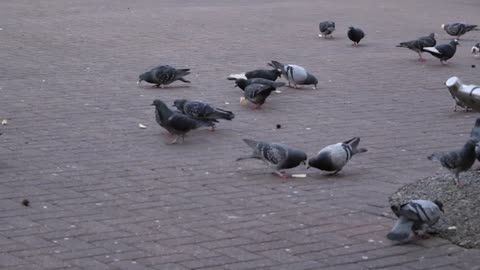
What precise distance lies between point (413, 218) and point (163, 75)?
5.64 metres

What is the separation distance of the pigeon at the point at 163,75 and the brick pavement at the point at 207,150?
13 cm

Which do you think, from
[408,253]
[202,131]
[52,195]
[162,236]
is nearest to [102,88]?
[202,131]

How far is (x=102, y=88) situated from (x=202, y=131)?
2.40 m

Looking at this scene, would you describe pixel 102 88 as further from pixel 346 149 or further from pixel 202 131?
pixel 346 149

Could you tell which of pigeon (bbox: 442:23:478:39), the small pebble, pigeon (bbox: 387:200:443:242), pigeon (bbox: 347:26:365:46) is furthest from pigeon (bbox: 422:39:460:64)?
the small pebble

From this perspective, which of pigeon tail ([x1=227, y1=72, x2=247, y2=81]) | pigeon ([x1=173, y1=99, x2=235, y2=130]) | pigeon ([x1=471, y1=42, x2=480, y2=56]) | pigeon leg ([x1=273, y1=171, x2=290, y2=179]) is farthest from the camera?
pigeon ([x1=471, y1=42, x2=480, y2=56])

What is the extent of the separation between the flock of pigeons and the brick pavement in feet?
0.45

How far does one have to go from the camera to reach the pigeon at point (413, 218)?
19.8ft

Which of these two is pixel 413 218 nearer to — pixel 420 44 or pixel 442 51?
pixel 442 51

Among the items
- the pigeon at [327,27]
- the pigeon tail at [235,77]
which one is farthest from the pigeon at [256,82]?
the pigeon at [327,27]

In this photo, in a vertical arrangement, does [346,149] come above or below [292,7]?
above

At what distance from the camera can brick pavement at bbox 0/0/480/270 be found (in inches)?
238

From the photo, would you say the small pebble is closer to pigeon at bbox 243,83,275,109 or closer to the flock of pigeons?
the flock of pigeons

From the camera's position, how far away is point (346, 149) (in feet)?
25.1
